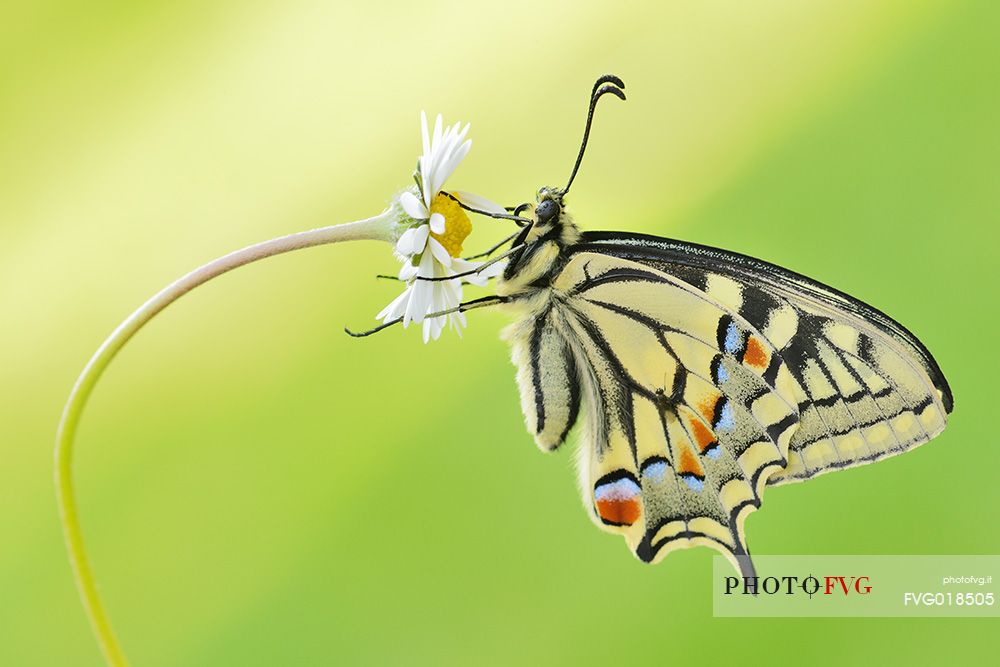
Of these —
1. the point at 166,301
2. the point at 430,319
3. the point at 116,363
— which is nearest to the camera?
the point at 166,301

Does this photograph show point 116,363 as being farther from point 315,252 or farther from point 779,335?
point 779,335

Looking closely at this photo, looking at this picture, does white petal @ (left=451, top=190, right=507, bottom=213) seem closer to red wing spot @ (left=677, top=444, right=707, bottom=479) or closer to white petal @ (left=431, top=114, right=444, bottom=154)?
white petal @ (left=431, top=114, right=444, bottom=154)

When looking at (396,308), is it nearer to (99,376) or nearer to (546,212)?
(546,212)

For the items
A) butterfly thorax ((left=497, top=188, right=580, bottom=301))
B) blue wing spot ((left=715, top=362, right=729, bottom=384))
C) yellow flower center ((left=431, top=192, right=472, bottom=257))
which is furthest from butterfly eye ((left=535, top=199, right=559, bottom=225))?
blue wing spot ((left=715, top=362, right=729, bottom=384))

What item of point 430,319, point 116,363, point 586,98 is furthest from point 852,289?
point 116,363

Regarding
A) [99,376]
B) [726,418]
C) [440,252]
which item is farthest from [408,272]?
[726,418]

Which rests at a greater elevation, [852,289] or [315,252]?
[852,289]

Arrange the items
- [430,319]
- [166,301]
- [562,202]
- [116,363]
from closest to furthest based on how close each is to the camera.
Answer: [166,301] → [430,319] → [562,202] → [116,363]
